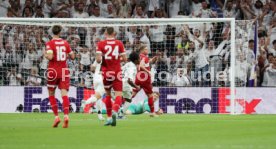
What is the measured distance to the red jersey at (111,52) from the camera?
18.4m

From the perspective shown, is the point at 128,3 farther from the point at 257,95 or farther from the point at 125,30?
the point at 257,95

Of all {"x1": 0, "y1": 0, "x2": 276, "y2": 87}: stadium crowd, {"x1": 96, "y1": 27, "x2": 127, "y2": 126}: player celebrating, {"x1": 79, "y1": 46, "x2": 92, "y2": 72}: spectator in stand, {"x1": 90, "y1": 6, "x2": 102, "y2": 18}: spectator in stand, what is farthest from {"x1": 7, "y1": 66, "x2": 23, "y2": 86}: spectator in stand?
{"x1": 96, "y1": 27, "x2": 127, "y2": 126}: player celebrating

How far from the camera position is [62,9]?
30.9 m

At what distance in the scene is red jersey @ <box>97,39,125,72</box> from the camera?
60.5 ft

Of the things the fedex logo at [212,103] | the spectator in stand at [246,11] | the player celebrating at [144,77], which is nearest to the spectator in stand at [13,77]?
the fedex logo at [212,103]

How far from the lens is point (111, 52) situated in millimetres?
18500

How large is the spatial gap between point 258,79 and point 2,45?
9.26 m

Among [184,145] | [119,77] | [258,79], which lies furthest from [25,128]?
[258,79]

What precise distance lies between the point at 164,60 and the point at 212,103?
2.31 metres

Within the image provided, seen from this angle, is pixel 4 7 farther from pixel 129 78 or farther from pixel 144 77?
pixel 144 77

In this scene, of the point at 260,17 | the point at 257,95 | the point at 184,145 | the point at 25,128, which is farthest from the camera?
the point at 260,17

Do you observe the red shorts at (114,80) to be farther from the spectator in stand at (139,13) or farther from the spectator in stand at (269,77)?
the spectator in stand at (139,13)

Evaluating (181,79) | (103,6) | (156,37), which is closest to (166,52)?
(156,37)

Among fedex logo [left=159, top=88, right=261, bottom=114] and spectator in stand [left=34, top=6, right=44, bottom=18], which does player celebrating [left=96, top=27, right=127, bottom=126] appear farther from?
spectator in stand [left=34, top=6, right=44, bottom=18]
